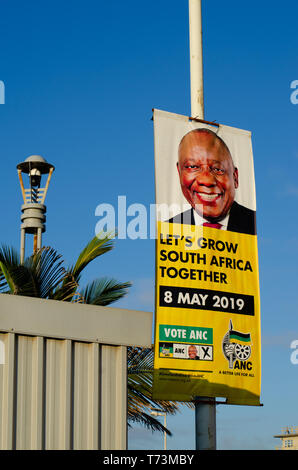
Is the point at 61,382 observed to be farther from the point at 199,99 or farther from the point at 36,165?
the point at 36,165

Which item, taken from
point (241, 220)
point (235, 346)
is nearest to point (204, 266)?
point (241, 220)

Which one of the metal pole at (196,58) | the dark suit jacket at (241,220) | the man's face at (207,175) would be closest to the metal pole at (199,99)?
the metal pole at (196,58)

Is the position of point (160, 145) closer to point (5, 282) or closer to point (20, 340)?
point (5, 282)

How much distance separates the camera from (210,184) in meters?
17.2

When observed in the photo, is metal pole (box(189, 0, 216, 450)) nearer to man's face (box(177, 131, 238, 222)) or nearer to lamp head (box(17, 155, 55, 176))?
man's face (box(177, 131, 238, 222))

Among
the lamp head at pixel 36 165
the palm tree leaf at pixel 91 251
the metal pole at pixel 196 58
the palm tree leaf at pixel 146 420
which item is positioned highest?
the metal pole at pixel 196 58

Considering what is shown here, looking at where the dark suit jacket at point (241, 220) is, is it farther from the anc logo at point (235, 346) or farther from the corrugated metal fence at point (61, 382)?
the corrugated metal fence at point (61, 382)

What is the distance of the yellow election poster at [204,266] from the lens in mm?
15766

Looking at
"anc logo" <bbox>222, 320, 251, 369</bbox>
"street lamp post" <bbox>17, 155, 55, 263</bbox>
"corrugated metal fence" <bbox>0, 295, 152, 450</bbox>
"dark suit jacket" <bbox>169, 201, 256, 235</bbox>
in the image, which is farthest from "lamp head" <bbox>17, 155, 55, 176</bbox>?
"corrugated metal fence" <bbox>0, 295, 152, 450</bbox>

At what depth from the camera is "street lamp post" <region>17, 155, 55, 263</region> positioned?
19000 millimetres

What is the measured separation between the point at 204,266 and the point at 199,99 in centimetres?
409

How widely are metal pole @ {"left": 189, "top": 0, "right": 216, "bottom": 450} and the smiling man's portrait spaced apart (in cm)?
94

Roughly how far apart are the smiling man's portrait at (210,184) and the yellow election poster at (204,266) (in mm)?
20

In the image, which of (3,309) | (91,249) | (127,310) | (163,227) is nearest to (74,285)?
(91,249)
